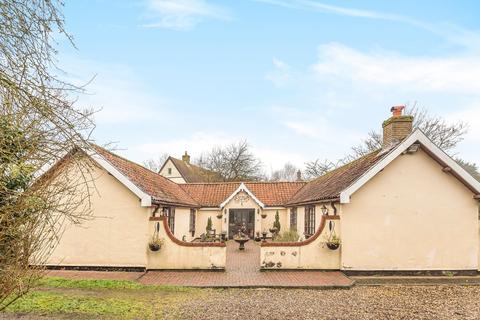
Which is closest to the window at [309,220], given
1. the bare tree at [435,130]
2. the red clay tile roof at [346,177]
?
the red clay tile roof at [346,177]

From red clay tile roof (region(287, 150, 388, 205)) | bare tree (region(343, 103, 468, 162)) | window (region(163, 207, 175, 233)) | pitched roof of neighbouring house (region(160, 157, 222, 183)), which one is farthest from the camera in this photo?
pitched roof of neighbouring house (region(160, 157, 222, 183))

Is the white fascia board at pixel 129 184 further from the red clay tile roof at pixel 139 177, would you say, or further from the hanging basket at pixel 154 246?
the hanging basket at pixel 154 246

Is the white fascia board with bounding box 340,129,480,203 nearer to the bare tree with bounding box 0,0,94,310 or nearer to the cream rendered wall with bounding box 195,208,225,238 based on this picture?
the bare tree with bounding box 0,0,94,310

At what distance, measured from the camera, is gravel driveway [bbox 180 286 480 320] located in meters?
8.05

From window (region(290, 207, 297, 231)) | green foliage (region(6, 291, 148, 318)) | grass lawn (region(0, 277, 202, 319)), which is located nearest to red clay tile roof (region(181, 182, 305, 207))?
window (region(290, 207, 297, 231))

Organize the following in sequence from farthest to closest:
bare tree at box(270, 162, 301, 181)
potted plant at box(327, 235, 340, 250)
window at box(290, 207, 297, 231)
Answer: bare tree at box(270, 162, 301, 181), window at box(290, 207, 297, 231), potted plant at box(327, 235, 340, 250)

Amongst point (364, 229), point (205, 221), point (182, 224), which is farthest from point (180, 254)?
point (205, 221)

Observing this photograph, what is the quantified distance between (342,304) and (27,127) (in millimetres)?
8668

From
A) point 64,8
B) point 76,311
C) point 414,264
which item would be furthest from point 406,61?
point 76,311

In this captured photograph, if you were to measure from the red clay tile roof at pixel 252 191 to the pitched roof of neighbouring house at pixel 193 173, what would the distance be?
16.1m

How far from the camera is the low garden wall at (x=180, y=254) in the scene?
1259 centimetres

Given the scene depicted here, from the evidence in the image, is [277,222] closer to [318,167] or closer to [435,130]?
[435,130]

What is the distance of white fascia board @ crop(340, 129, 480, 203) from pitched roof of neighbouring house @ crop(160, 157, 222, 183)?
33.6 m

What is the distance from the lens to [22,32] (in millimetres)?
3559
